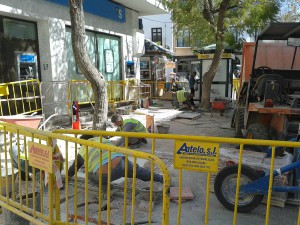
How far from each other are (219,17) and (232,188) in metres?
8.53

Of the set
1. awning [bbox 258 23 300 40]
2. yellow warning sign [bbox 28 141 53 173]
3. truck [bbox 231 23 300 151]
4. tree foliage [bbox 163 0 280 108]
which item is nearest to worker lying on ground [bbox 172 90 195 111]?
tree foliage [bbox 163 0 280 108]

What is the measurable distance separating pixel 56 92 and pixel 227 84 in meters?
7.51

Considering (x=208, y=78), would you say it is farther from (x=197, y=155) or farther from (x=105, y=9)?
(x=197, y=155)

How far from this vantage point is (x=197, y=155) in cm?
232

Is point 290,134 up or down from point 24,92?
down

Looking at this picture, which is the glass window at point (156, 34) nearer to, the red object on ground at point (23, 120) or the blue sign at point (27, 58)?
the blue sign at point (27, 58)

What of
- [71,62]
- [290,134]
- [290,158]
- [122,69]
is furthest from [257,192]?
[122,69]

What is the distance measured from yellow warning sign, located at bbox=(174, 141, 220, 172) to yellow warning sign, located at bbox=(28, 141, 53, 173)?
1.11m

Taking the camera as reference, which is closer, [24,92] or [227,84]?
[24,92]

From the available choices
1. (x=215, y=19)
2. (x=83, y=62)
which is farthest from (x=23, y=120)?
(x=215, y=19)

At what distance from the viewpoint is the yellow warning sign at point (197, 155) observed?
2301 millimetres

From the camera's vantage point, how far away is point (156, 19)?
113 feet

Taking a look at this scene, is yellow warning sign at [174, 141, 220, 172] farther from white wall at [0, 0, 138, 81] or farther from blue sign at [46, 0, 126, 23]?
blue sign at [46, 0, 126, 23]

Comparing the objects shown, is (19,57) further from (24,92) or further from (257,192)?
(257,192)
